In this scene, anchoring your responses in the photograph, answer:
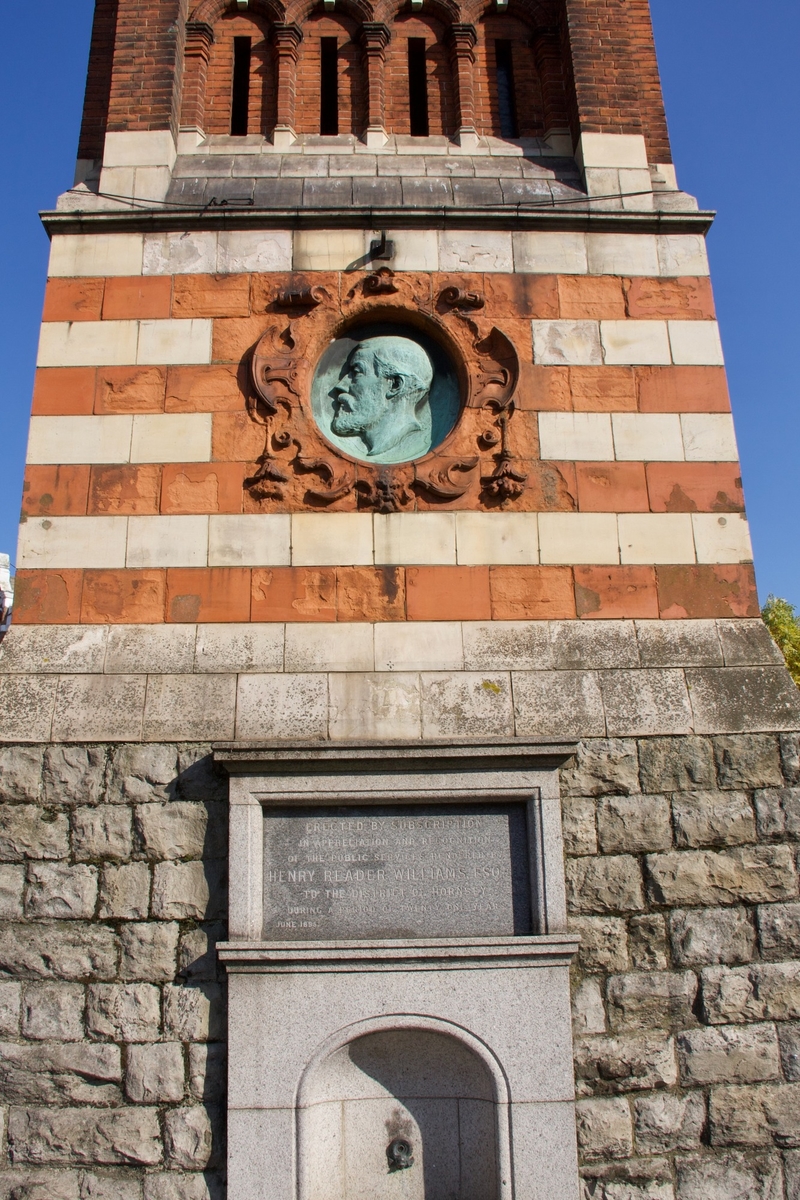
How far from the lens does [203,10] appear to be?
811 cm

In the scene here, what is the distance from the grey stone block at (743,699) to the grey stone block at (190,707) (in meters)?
2.94

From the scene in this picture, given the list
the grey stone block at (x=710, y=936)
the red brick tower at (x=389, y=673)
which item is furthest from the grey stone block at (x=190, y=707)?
the grey stone block at (x=710, y=936)

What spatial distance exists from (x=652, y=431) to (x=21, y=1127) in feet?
19.0

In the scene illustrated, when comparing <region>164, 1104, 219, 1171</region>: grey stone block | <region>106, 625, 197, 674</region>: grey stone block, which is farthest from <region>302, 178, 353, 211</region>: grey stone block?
<region>164, 1104, 219, 1171</region>: grey stone block

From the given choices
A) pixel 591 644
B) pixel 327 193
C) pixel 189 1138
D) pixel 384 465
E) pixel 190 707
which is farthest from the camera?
pixel 327 193

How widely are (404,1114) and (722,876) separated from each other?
2.35 meters

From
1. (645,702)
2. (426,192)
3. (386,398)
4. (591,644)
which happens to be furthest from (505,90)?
(645,702)

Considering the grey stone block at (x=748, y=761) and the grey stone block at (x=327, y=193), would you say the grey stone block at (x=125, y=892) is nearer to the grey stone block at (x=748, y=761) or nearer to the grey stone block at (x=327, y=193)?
the grey stone block at (x=748, y=761)

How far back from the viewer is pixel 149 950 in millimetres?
5477

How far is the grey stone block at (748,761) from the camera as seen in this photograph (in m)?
5.90

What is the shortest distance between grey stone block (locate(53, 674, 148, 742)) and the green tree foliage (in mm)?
16135

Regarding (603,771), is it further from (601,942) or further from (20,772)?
(20,772)

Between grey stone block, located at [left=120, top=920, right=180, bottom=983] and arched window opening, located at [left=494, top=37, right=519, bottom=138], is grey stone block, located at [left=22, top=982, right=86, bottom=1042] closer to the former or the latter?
grey stone block, located at [left=120, top=920, right=180, bottom=983]

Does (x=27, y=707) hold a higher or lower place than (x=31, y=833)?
higher
